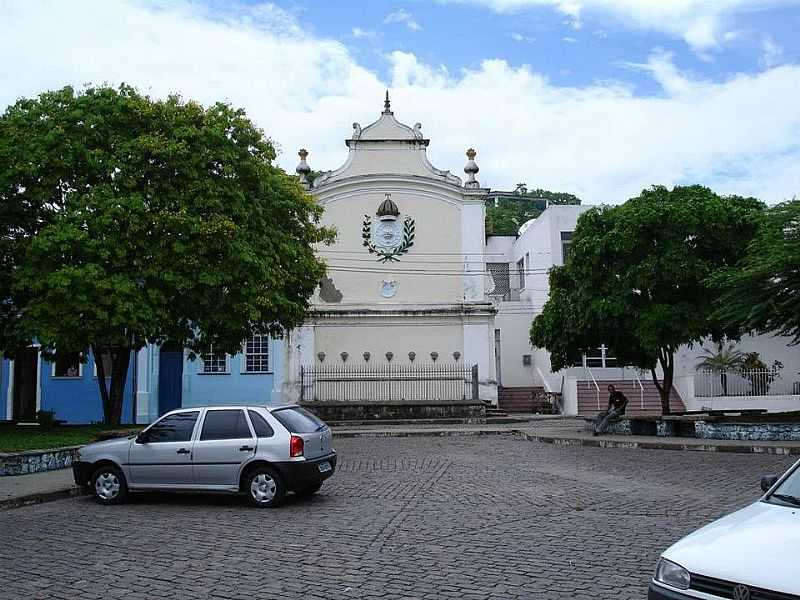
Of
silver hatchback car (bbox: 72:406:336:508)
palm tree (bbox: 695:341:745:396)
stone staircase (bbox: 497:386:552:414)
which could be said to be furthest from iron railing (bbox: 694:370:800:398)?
silver hatchback car (bbox: 72:406:336:508)

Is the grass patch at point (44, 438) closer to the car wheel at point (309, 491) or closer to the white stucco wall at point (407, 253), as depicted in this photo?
the car wheel at point (309, 491)

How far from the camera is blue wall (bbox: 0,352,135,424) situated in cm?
3073

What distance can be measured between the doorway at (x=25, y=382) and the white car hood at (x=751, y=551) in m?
29.9

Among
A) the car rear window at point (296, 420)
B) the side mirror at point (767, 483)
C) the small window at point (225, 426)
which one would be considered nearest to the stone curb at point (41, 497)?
the small window at point (225, 426)

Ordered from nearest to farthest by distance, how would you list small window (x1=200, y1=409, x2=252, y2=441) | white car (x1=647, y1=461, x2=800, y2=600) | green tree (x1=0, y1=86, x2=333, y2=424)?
white car (x1=647, y1=461, x2=800, y2=600), small window (x1=200, y1=409, x2=252, y2=441), green tree (x1=0, y1=86, x2=333, y2=424)

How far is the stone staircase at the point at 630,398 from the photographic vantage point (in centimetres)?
3356

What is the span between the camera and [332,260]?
34.9 metres

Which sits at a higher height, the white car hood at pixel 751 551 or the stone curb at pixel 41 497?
the white car hood at pixel 751 551

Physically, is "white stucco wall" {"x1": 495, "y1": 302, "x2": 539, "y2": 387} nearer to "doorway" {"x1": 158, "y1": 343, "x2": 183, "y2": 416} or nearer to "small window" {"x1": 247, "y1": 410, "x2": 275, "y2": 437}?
"doorway" {"x1": 158, "y1": 343, "x2": 183, "y2": 416}

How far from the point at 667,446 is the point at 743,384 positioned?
571 inches

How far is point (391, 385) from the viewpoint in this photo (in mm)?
33031

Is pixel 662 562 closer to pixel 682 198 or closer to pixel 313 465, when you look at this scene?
pixel 313 465

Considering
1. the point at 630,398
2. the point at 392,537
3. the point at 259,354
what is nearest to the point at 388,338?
the point at 259,354

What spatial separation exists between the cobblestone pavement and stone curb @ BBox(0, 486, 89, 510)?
30 centimetres
